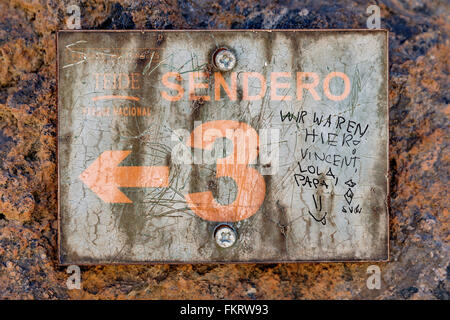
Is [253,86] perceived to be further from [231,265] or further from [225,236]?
[231,265]

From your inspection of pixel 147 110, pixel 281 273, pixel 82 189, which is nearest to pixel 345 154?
pixel 281 273

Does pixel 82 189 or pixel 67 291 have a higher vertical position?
pixel 82 189

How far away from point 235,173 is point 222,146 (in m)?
0.20

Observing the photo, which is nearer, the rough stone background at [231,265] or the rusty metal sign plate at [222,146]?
the rusty metal sign plate at [222,146]

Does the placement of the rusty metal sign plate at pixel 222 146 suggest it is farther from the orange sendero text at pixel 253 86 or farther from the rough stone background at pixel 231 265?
the rough stone background at pixel 231 265

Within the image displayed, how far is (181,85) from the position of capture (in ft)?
7.31

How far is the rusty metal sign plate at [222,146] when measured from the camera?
222 cm

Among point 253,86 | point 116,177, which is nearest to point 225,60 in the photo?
point 253,86

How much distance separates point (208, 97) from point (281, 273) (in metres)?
1.31

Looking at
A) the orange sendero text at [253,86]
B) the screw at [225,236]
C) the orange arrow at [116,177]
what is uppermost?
the orange sendero text at [253,86]

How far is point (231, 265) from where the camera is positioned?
7.93ft

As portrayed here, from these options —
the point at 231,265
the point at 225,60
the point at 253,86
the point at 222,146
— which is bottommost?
the point at 231,265

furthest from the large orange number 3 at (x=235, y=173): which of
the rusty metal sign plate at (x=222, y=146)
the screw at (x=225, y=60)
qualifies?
the screw at (x=225, y=60)

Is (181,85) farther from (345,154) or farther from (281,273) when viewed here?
(281,273)
